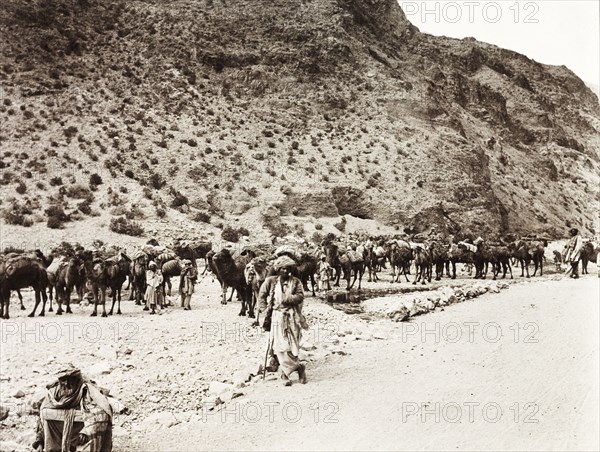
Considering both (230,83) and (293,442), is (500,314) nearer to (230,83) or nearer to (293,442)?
(293,442)

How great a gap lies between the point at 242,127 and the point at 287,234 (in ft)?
47.4

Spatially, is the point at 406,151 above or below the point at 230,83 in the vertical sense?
below

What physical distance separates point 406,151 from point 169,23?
27.1 metres

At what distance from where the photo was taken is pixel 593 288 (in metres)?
21.5

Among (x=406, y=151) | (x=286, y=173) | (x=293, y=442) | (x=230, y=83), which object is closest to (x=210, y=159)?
(x=286, y=173)

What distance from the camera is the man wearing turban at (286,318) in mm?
9648

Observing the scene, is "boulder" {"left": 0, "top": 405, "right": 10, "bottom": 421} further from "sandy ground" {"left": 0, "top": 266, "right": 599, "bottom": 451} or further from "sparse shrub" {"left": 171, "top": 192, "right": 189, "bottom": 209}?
"sparse shrub" {"left": 171, "top": 192, "right": 189, "bottom": 209}

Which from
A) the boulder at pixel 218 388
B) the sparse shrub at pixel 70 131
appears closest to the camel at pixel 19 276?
the boulder at pixel 218 388

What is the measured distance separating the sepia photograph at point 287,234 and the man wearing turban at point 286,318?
0.04 meters

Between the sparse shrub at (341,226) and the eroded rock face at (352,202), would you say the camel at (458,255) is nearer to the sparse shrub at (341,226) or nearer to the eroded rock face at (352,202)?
the sparse shrub at (341,226)

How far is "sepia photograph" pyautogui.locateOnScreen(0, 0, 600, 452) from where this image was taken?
8586 mm

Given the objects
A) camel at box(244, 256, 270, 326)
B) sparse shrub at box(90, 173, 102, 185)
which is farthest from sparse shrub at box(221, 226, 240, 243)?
camel at box(244, 256, 270, 326)

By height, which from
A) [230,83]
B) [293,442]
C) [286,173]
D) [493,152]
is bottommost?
[293,442]
